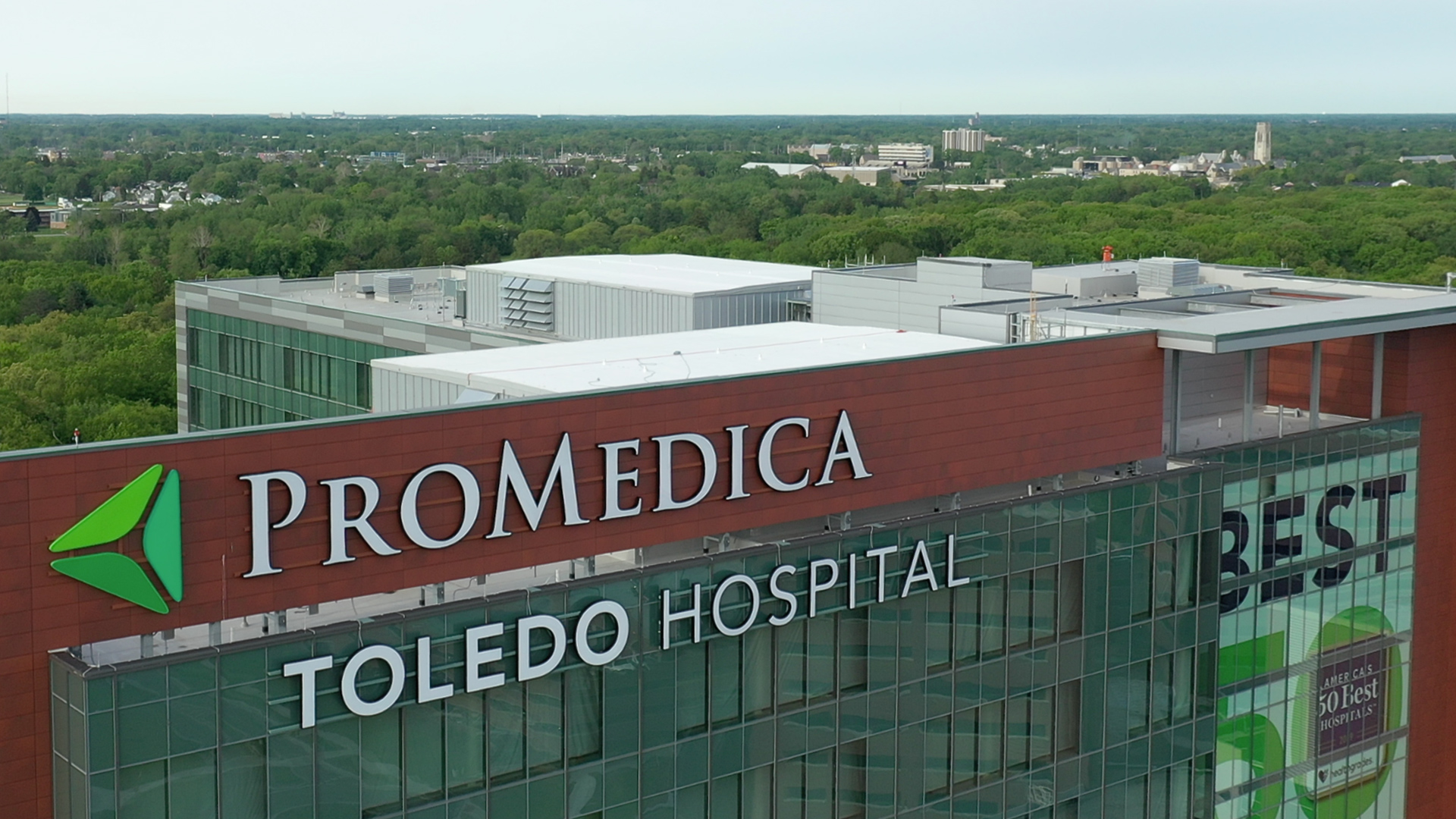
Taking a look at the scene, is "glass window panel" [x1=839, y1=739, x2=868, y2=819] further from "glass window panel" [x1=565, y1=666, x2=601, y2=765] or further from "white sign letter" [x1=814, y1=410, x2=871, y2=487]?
"glass window panel" [x1=565, y1=666, x2=601, y2=765]

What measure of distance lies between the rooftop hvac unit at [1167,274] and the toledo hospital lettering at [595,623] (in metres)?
19.4

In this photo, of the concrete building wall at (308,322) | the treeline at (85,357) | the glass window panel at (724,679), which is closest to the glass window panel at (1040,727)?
the glass window panel at (724,679)

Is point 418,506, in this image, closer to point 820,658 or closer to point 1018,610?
point 820,658

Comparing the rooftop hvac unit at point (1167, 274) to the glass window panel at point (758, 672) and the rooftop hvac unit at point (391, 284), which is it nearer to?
the glass window panel at point (758, 672)

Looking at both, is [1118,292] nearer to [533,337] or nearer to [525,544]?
[533,337]

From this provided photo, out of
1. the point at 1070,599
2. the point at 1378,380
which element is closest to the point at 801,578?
the point at 1070,599

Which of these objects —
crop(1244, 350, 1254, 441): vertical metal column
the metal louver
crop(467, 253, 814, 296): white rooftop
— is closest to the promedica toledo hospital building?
crop(1244, 350, 1254, 441): vertical metal column

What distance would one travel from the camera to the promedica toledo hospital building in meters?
22.0

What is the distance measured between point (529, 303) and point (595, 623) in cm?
2657

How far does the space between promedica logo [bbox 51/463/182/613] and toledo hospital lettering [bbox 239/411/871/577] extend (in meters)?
1.06

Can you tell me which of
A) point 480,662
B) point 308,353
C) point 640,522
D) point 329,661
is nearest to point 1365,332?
point 640,522

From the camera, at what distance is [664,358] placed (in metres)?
33.1

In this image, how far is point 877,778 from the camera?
30219mm

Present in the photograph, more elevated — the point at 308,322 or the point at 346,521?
the point at 308,322
